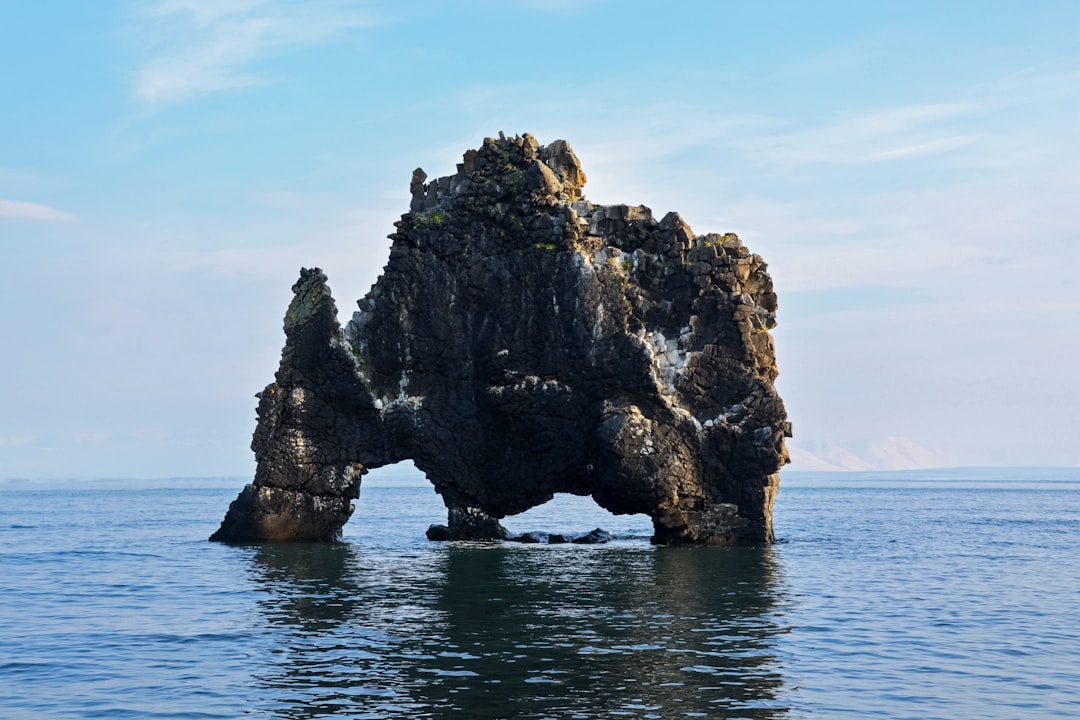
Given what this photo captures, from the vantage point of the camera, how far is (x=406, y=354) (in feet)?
199

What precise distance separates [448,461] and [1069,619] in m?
32.0

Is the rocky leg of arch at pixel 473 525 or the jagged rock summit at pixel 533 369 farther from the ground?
the jagged rock summit at pixel 533 369

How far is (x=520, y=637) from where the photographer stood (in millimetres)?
32250

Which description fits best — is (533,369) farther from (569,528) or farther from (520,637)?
(569,528)

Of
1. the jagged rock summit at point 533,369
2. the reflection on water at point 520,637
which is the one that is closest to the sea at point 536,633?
the reflection on water at point 520,637

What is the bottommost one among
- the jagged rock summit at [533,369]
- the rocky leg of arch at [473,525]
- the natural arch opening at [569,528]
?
the natural arch opening at [569,528]

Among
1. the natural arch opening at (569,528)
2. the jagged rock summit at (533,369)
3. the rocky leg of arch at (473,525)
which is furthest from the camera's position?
the natural arch opening at (569,528)

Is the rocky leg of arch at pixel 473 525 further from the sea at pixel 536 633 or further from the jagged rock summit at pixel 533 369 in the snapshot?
the sea at pixel 536 633

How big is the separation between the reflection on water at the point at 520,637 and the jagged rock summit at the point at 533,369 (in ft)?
20.5

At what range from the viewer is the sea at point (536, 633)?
24.9 metres

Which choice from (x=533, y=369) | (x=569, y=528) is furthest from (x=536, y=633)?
(x=569, y=528)

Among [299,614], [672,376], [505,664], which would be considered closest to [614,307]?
[672,376]

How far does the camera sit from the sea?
81.8ft

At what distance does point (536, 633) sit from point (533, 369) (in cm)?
2692
